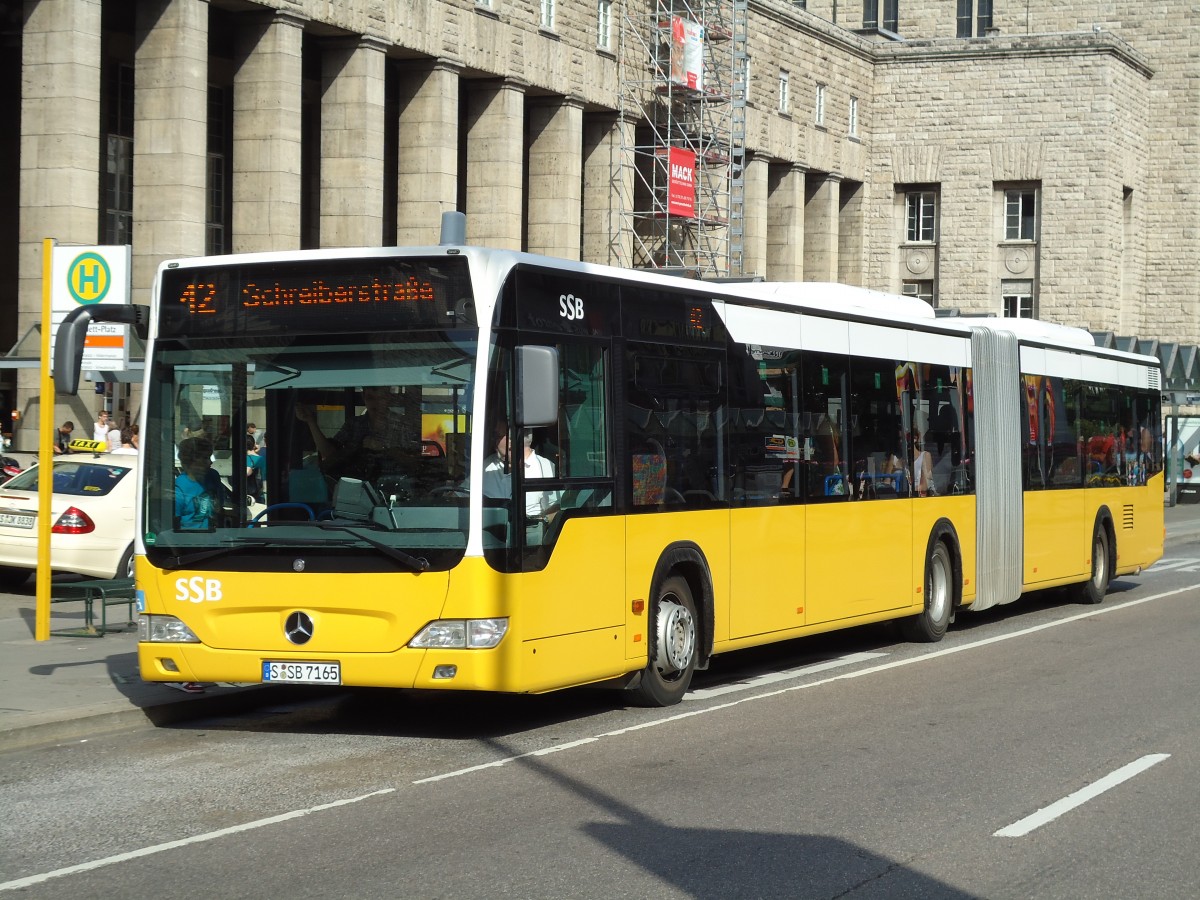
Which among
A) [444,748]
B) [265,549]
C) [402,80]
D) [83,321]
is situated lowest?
[444,748]

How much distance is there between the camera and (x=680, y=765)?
9719 millimetres

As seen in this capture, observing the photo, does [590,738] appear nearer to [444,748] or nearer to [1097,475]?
[444,748]

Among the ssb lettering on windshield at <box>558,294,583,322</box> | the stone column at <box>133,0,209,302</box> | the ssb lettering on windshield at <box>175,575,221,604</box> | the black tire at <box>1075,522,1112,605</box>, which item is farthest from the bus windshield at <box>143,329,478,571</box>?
the stone column at <box>133,0,209,302</box>

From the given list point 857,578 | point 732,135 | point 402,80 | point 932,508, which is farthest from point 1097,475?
point 732,135

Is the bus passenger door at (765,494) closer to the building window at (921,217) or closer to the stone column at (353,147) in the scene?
the stone column at (353,147)

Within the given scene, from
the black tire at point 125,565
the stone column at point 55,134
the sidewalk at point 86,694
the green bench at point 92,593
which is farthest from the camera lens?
the stone column at point 55,134

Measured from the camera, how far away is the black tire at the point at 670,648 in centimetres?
1188

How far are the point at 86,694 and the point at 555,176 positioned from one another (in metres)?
38.1

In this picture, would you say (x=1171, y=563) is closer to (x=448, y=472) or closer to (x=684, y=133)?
(x=448, y=472)

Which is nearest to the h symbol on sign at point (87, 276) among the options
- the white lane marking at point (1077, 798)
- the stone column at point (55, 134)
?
the white lane marking at point (1077, 798)

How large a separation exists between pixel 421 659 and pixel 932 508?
777 centimetres

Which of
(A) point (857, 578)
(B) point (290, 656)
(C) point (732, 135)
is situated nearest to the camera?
(B) point (290, 656)

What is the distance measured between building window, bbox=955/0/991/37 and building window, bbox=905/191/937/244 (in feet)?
39.6

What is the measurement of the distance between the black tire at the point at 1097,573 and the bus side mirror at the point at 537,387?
12980 millimetres
